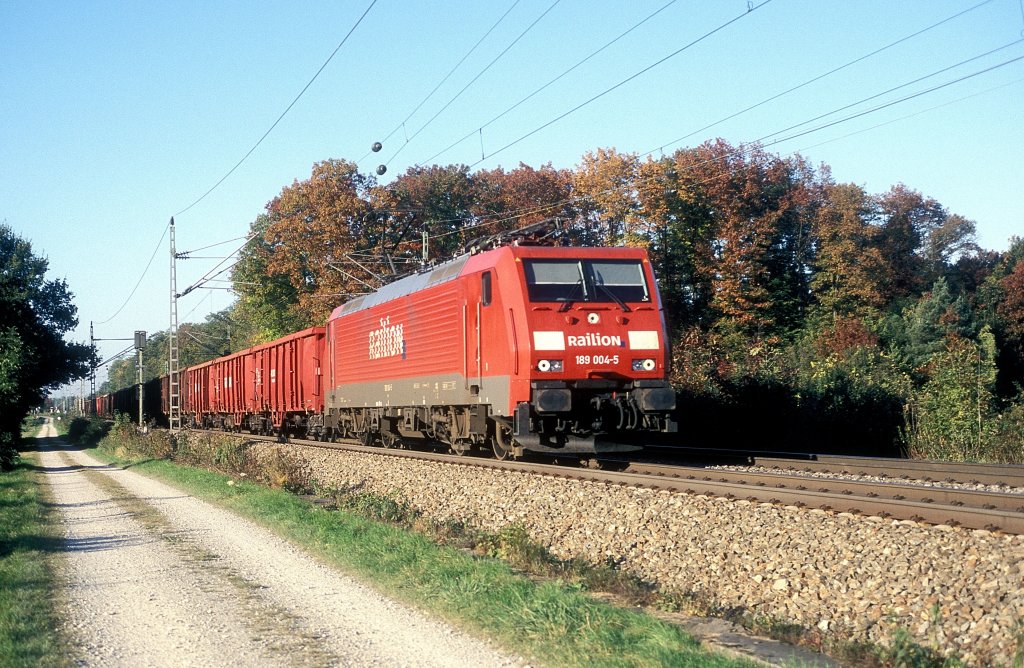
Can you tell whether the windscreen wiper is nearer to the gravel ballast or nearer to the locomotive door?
the locomotive door

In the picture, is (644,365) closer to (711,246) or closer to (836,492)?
(836,492)

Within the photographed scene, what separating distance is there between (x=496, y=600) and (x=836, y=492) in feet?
20.2

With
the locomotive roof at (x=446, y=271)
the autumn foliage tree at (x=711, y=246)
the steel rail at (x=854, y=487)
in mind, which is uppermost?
the autumn foliage tree at (x=711, y=246)

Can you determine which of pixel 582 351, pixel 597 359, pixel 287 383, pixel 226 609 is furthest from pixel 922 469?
pixel 287 383

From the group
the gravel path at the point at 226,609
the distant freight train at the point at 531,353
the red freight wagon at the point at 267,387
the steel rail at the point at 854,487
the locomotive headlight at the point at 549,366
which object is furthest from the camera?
the red freight wagon at the point at 267,387

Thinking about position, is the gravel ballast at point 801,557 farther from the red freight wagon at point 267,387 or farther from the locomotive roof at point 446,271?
the red freight wagon at point 267,387

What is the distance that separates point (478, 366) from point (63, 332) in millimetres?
41008

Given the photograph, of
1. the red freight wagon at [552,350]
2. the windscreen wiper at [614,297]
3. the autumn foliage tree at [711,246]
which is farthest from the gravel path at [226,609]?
the autumn foliage tree at [711,246]

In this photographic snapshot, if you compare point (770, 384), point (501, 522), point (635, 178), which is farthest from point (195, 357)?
point (501, 522)

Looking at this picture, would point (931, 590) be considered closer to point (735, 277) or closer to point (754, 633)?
point (754, 633)

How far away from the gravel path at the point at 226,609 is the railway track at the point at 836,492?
197 inches

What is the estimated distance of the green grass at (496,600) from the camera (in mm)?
6047

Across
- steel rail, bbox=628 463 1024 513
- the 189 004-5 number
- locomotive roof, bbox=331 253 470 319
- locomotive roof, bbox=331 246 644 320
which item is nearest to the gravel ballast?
steel rail, bbox=628 463 1024 513

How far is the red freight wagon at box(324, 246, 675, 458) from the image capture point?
1565cm
